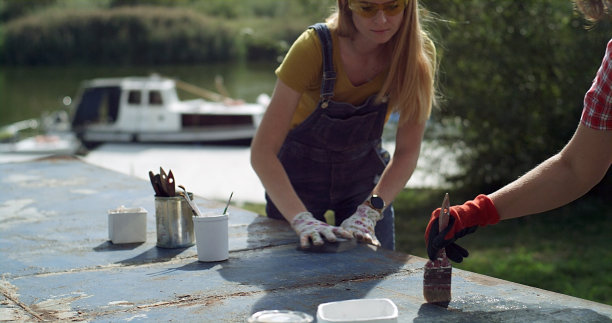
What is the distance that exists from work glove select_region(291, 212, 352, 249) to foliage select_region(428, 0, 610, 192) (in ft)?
16.2

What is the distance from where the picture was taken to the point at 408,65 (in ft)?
8.93

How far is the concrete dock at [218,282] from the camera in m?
1.95

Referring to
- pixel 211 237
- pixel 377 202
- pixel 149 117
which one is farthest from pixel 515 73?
pixel 149 117

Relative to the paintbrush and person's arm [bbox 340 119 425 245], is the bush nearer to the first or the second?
person's arm [bbox 340 119 425 245]

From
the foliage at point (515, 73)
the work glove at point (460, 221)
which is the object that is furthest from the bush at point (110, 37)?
the work glove at point (460, 221)

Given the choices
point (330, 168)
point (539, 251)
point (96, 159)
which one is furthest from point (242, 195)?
point (330, 168)

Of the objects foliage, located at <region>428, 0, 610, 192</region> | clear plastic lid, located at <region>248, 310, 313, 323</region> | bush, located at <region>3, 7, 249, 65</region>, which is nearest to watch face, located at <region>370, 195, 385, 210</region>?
clear plastic lid, located at <region>248, 310, 313, 323</region>

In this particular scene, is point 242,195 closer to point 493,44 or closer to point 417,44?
point 493,44

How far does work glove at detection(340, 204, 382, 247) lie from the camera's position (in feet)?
8.66

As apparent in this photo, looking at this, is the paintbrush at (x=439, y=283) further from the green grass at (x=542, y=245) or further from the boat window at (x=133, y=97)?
the boat window at (x=133, y=97)

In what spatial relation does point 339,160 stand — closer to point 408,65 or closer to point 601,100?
point 408,65

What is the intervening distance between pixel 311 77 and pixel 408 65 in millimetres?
336

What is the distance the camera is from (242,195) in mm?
10195

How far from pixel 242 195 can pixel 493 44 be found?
398 cm
